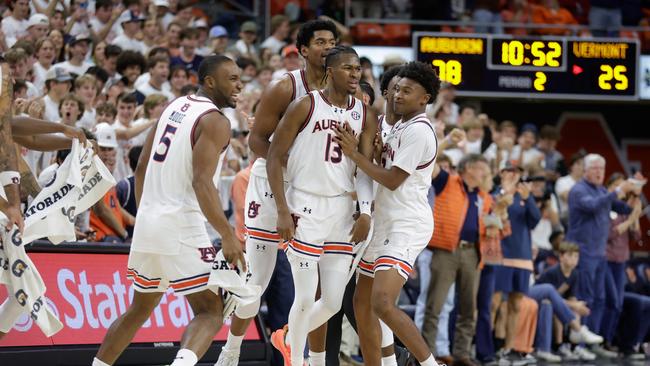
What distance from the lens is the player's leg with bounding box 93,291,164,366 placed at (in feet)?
22.8

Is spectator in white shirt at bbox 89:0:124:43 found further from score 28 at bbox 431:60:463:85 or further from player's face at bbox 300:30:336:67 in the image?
player's face at bbox 300:30:336:67

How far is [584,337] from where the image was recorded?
1313 centimetres

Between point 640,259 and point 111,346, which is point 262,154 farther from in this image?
point 640,259

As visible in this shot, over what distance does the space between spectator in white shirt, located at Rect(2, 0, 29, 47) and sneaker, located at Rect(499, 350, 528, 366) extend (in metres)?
6.46

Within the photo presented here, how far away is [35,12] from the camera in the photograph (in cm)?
1438

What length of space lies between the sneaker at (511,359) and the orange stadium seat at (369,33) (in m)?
7.36

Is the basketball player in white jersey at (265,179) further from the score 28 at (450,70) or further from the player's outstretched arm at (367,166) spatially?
the score 28 at (450,70)

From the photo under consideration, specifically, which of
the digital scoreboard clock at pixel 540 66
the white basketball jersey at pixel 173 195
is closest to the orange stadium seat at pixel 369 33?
the digital scoreboard clock at pixel 540 66

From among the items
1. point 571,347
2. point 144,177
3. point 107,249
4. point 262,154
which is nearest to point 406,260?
point 262,154

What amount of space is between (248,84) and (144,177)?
24.0 ft

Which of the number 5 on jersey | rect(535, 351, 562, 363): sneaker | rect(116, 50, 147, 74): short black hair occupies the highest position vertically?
rect(116, 50, 147, 74): short black hair

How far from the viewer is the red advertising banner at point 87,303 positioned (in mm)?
8789

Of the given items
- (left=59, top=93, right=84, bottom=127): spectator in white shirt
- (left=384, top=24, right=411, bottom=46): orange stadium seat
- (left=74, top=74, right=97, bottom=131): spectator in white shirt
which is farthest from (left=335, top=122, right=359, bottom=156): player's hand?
(left=384, top=24, right=411, bottom=46): orange stadium seat

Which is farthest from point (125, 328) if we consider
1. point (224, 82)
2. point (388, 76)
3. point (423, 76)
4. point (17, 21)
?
point (17, 21)
